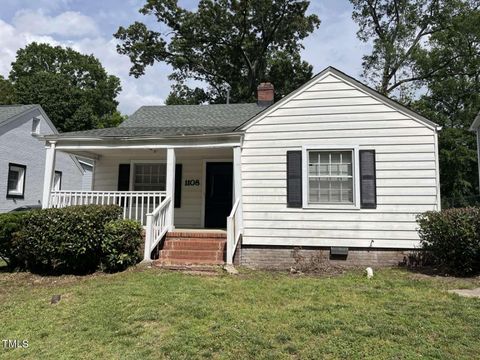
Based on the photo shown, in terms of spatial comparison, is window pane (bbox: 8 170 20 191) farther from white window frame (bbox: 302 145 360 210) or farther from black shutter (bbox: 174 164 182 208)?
white window frame (bbox: 302 145 360 210)

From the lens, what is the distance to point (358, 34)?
84.3 ft

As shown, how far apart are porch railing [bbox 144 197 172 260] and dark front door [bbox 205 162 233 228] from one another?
2.20 m

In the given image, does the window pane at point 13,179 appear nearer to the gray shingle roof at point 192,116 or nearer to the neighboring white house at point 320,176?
the gray shingle roof at point 192,116

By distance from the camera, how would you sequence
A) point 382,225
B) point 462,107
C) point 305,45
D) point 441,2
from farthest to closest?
point 305,45, point 462,107, point 441,2, point 382,225

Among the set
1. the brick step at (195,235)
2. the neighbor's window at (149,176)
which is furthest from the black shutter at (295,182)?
the neighbor's window at (149,176)

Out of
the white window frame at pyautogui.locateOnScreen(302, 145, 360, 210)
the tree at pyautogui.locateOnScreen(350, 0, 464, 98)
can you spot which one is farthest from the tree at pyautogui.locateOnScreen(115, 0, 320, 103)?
the white window frame at pyautogui.locateOnScreen(302, 145, 360, 210)

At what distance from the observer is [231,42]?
27.2 meters

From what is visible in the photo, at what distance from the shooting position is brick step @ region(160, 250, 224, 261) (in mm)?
7680

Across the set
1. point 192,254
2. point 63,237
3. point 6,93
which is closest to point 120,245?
point 63,237

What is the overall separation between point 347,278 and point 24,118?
1743 centimetres

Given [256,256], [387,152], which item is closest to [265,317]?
[256,256]

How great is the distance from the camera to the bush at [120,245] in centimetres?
695

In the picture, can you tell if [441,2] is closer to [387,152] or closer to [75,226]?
[387,152]

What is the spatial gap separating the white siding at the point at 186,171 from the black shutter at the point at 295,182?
8.57 feet
